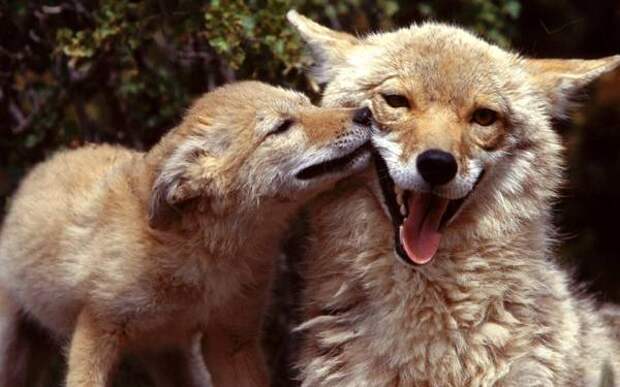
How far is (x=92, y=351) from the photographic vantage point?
5301mm

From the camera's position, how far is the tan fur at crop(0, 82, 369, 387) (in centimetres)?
531

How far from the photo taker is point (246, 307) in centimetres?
557

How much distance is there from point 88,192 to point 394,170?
170 centimetres

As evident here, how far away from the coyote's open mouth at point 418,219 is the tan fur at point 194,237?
1.13 ft

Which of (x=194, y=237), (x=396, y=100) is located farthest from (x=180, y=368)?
(x=396, y=100)

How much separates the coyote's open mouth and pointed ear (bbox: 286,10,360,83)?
1.91 ft

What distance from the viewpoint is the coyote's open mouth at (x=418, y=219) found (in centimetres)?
475

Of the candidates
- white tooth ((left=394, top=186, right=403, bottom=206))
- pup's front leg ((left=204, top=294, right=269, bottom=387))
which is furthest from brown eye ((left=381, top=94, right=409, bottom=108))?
pup's front leg ((left=204, top=294, right=269, bottom=387))

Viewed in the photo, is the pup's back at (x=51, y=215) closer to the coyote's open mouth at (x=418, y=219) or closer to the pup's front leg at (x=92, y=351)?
the pup's front leg at (x=92, y=351)

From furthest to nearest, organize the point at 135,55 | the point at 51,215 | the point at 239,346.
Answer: the point at 135,55
the point at 51,215
the point at 239,346

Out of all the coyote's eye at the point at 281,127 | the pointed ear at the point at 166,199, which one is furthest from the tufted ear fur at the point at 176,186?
the coyote's eye at the point at 281,127

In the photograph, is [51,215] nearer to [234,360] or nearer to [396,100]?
→ [234,360]

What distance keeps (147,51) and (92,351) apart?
244 cm

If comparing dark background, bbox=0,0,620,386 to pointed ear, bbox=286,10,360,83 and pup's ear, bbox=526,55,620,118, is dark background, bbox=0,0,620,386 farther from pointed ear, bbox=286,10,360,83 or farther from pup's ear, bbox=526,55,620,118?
pup's ear, bbox=526,55,620,118
